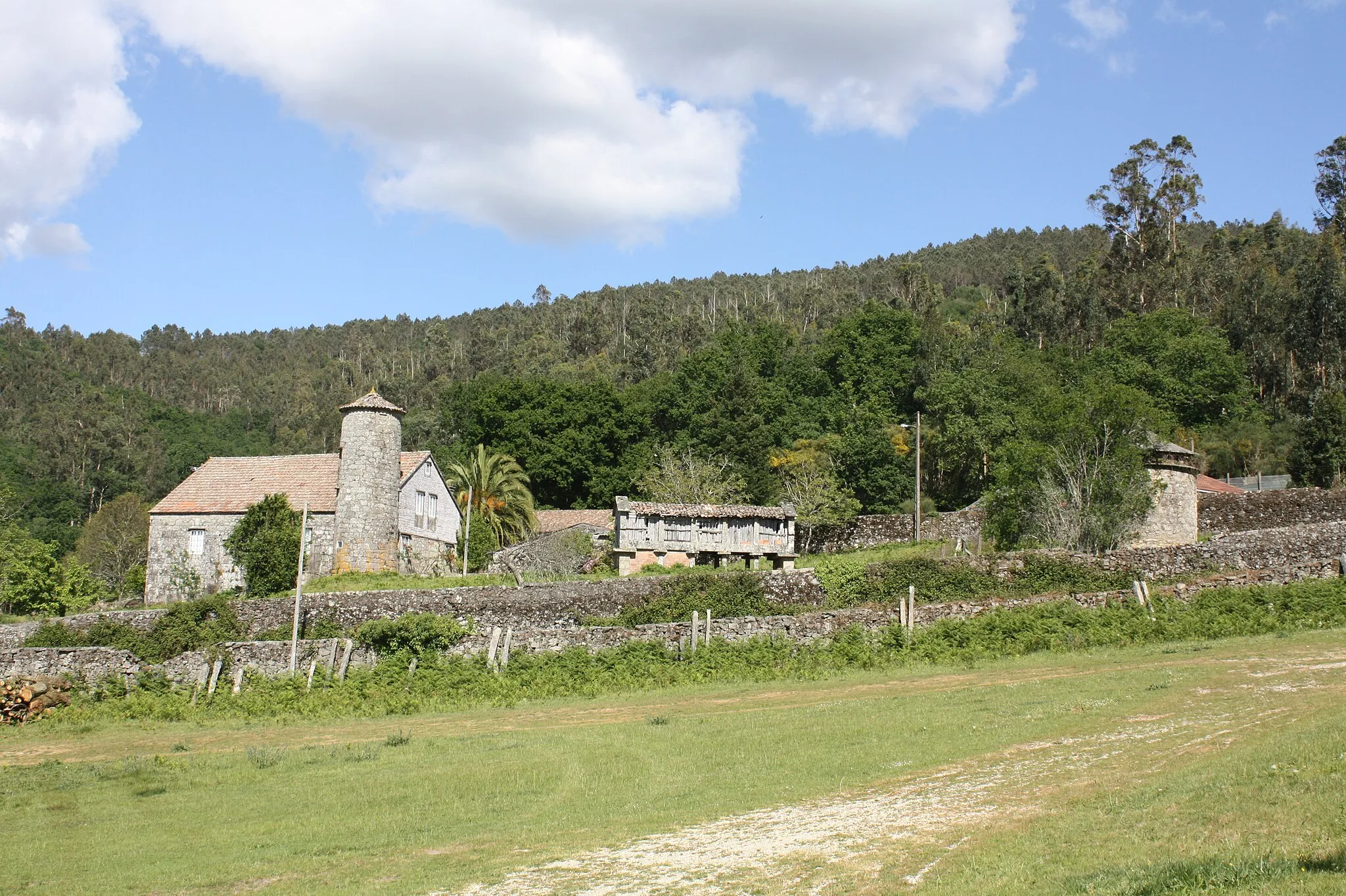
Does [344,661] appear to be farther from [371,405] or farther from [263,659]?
[371,405]

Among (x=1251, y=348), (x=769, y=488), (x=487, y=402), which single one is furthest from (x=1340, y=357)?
(x=487, y=402)

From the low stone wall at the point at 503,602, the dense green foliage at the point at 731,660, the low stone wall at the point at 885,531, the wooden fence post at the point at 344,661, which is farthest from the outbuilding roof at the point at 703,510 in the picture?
the wooden fence post at the point at 344,661

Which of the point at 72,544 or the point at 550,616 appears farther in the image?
the point at 72,544

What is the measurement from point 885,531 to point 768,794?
1554 inches

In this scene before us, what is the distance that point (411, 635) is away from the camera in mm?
32438

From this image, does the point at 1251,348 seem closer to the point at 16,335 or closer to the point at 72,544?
the point at 72,544

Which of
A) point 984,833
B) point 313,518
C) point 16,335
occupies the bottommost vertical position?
point 984,833

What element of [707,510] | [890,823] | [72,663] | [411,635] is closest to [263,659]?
[411,635]

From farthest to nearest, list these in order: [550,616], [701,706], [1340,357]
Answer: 1. [1340,357]
2. [550,616]
3. [701,706]

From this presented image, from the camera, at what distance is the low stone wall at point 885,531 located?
52378 mm

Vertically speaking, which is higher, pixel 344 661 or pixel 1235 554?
pixel 1235 554

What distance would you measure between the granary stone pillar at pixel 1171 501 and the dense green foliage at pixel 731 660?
42.5 feet

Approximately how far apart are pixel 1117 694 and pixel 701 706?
29.9ft

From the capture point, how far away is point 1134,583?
107 feet
